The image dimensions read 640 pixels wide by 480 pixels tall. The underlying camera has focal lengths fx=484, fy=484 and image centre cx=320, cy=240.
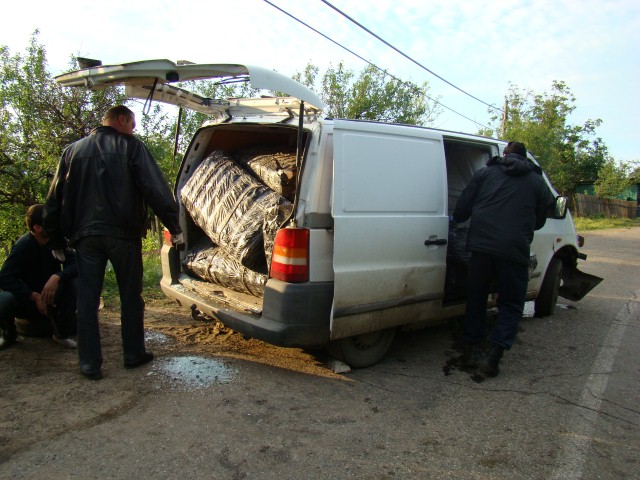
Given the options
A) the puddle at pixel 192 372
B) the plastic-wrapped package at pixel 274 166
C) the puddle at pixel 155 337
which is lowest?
the puddle at pixel 192 372

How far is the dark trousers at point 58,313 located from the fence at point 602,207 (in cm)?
3175

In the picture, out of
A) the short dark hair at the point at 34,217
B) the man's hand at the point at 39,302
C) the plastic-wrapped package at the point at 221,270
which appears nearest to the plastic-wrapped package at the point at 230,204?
the plastic-wrapped package at the point at 221,270

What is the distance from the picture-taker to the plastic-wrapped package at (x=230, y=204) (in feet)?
12.5

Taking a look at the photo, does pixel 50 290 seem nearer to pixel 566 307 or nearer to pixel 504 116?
pixel 566 307

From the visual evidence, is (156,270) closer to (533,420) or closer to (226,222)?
(226,222)

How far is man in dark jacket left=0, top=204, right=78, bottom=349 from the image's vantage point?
12.5 feet

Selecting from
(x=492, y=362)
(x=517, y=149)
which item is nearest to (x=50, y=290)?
(x=492, y=362)

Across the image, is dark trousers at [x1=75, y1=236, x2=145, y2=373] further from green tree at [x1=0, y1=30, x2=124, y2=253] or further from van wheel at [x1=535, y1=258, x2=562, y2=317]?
green tree at [x1=0, y1=30, x2=124, y2=253]

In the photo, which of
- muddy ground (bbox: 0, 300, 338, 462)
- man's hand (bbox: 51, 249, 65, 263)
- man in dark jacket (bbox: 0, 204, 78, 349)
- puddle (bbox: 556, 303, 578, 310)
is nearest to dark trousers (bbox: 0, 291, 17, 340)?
man in dark jacket (bbox: 0, 204, 78, 349)

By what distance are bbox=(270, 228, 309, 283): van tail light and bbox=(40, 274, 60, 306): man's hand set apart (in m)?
1.91

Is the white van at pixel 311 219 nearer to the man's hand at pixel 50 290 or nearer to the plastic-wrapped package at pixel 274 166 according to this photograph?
the plastic-wrapped package at pixel 274 166

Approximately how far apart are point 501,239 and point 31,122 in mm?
10719

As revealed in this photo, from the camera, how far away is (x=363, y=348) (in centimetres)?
395

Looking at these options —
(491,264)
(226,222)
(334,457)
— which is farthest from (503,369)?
(226,222)
